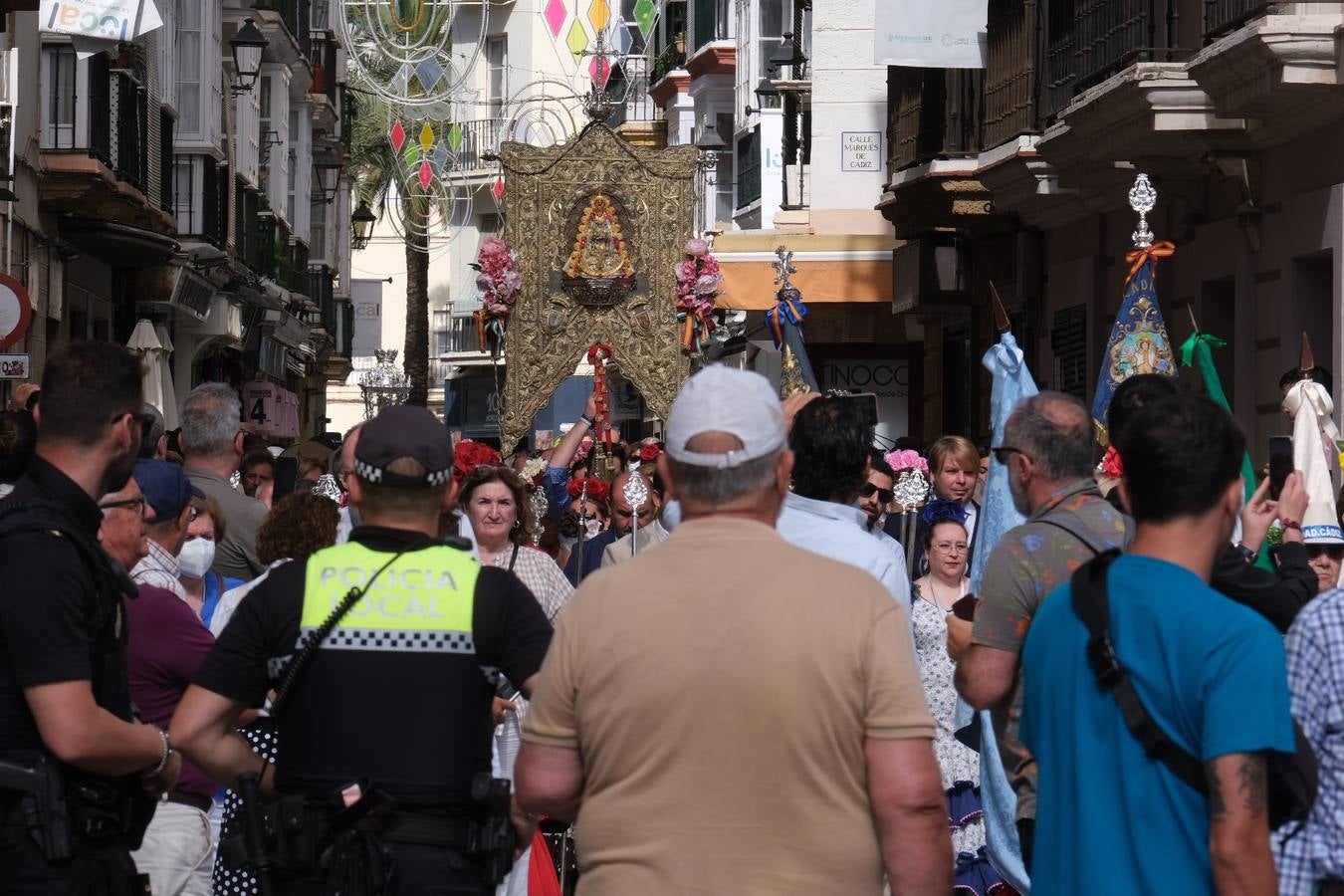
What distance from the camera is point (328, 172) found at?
46.3 m

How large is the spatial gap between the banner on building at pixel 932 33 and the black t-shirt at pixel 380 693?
1482 cm

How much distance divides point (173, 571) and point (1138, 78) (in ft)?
30.8

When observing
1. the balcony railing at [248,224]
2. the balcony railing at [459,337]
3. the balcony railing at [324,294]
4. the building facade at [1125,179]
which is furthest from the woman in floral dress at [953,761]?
the balcony railing at [459,337]

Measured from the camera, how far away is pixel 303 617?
186 inches

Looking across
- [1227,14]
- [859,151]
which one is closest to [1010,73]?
[1227,14]

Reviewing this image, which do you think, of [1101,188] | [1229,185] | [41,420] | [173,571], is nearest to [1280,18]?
[1229,185]

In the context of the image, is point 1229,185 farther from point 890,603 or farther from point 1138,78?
point 890,603

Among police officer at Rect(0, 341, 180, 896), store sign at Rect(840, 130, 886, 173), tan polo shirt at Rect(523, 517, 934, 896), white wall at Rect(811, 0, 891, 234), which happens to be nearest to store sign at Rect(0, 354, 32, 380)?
police officer at Rect(0, 341, 180, 896)

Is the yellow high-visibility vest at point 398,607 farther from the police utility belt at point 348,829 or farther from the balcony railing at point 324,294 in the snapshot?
the balcony railing at point 324,294

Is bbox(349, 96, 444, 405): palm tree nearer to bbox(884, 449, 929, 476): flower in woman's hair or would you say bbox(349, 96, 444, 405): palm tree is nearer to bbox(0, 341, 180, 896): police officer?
bbox(884, 449, 929, 476): flower in woman's hair

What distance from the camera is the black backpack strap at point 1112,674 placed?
401cm

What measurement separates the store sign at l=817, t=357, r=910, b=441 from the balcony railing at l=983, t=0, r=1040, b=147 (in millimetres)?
7556

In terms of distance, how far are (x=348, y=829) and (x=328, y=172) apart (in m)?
42.7

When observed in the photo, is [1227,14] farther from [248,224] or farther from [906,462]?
[248,224]
